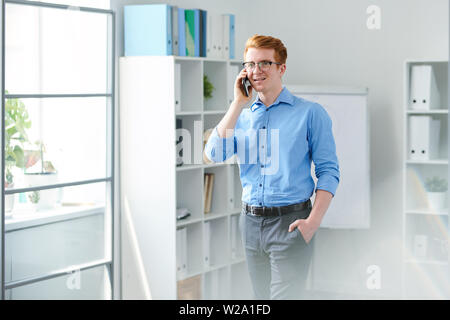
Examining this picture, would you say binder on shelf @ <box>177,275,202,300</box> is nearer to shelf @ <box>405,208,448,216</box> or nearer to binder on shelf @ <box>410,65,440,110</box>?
shelf @ <box>405,208,448,216</box>

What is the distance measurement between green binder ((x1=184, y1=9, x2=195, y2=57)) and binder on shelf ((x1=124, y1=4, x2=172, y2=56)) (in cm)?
8

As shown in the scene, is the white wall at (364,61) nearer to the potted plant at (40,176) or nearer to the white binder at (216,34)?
the white binder at (216,34)

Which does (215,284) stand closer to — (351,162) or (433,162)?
(351,162)

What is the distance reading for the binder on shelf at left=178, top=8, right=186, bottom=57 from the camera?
263 cm

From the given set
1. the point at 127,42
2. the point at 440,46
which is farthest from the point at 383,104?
the point at 127,42

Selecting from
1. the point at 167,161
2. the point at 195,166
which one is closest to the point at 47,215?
the point at 167,161

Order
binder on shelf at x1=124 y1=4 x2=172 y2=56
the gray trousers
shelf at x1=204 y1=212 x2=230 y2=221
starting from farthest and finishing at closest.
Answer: shelf at x1=204 y1=212 x2=230 y2=221 < binder on shelf at x1=124 y1=4 x2=172 y2=56 < the gray trousers

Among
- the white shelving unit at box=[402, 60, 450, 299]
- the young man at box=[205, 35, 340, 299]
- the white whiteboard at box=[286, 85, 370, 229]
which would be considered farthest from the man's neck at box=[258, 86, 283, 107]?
the white shelving unit at box=[402, 60, 450, 299]

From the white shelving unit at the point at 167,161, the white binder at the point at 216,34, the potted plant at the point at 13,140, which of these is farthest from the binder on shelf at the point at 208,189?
the potted plant at the point at 13,140

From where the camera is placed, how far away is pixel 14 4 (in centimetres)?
236

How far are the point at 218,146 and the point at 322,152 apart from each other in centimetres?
29

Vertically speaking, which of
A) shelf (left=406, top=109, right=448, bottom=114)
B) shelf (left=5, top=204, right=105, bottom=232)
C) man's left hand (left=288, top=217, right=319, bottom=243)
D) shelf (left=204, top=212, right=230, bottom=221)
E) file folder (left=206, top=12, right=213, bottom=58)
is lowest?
shelf (left=204, top=212, right=230, bottom=221)

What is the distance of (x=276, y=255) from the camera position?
170 centimetres

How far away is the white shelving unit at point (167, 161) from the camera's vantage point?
2670 mm
